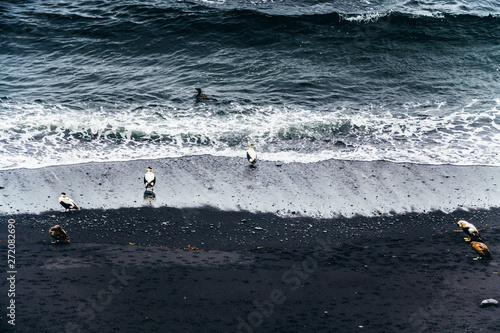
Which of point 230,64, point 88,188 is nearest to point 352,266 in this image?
point 88,188

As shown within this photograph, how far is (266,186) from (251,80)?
8779 millimetres

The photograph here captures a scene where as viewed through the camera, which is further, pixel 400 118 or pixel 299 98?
pixel 299 98

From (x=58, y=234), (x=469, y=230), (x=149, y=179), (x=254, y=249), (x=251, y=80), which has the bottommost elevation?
(x=254, y=249)

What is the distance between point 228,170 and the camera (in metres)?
14.0

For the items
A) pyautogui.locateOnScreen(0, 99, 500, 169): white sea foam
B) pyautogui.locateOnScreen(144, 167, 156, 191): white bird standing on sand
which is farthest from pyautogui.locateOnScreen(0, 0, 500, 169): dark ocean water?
pyautogui.locateOnScreen(144, 167, 156, 191): white bird standing on sand

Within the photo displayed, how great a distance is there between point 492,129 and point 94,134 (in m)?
14.4

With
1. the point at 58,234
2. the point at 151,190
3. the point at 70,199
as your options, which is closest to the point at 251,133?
the point at 151,190

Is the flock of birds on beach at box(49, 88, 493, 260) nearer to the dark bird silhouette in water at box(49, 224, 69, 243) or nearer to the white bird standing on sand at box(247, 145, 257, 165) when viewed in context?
the dark bird silhouette in water at box(49, 224, 69, 243)

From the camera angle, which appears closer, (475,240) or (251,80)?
(475,240)

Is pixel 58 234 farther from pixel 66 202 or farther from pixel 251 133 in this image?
pixel 251 133

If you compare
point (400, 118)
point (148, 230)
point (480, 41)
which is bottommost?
point (148, 230)

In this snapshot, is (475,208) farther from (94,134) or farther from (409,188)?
(94,134)

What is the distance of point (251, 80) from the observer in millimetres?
20656

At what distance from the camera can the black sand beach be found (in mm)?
8562
